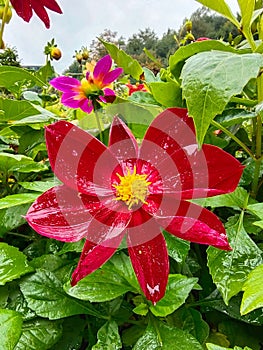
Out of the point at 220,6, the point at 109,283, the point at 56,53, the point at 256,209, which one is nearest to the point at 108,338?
the point at 109,283

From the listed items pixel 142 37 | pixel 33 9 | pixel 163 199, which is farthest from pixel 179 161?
pixel 142 37

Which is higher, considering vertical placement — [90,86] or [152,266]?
[90,86]

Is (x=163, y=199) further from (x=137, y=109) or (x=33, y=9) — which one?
(x=33, y=9)

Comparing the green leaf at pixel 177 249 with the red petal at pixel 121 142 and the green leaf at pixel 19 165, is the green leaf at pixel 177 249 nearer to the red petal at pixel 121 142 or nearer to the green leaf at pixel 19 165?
the red petal at pixel 121 142

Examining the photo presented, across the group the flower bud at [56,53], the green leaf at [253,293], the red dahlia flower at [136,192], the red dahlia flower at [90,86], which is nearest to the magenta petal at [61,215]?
the red dahlia flower at [136,192]

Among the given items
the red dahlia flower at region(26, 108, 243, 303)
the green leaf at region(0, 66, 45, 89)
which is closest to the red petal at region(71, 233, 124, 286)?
the red dahlia flower at region(26, 108, 243, 303)

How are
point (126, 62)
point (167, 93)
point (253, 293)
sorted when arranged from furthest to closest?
point (126, 62)
point (167, 93)
point (253, 293)

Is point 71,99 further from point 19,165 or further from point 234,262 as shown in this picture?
point 234,262
